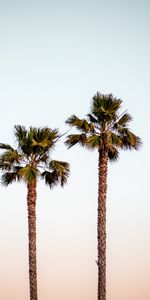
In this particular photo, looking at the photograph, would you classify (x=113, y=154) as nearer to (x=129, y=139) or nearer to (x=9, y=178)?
(x=129, y=139)

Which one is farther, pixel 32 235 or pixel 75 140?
pixel 75 140

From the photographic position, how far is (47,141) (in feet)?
111

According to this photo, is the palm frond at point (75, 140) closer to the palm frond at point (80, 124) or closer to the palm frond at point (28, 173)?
the palm frond at point (80, 124)

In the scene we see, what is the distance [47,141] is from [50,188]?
113 inches

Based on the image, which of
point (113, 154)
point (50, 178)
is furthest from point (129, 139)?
point (50, 178)

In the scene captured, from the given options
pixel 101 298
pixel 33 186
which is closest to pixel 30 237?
pixel 33 186

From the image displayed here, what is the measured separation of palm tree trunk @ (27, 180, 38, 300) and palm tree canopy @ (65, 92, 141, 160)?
3.88m

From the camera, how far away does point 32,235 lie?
3241 centimetres

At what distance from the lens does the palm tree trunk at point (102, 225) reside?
103ft

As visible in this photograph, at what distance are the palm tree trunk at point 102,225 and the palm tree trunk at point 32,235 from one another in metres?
3.66

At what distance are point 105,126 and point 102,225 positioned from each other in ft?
20.7

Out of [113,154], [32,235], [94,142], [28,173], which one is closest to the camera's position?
[32,235]

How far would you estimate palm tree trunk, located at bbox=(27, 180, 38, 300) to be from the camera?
31594 millimetres

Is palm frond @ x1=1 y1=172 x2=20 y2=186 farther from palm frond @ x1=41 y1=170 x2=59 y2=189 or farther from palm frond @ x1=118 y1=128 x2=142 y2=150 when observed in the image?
palm frond @ x1=118 y1=128 x2=142 y2=150
